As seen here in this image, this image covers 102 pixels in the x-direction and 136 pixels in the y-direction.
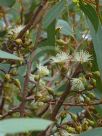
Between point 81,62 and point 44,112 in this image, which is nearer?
point 81,62

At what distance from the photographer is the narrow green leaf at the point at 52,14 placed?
144 cm

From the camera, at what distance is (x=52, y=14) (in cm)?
148

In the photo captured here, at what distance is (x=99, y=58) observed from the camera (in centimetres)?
133

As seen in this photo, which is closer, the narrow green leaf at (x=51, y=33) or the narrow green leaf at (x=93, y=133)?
the narrow green leaf at (x=93, y=133)

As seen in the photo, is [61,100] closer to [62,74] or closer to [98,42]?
[62,74]

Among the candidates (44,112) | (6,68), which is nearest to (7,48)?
(6,68)

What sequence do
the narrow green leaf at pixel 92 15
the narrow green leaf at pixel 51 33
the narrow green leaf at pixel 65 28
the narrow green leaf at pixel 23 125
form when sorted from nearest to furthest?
1. the narrow green leaf at pixel 23 125
2. the narrow green leaf at pixel 92 15
3. the narrow green leaf at pixel 51 33
4. the narrow green leaf at pixel 65 28

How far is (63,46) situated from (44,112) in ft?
1.02

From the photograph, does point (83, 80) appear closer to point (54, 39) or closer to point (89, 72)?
point (89, 72)

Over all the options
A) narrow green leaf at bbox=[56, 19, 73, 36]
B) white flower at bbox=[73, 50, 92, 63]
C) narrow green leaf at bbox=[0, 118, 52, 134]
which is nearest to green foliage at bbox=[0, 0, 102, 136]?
white flower at bbox=[73, 50, 92, 63]

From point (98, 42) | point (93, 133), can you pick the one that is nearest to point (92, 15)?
point (98, 42)

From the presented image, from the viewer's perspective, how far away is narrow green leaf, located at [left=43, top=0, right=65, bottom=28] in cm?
144

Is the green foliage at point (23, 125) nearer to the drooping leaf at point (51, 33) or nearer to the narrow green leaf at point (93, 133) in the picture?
the narrow green leaf at point (93, 133)

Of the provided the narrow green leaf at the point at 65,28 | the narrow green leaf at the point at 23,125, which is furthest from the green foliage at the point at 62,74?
the narrow green leaf at the point at 23,125
